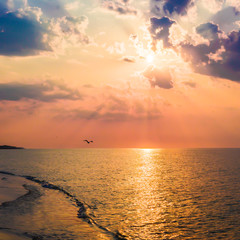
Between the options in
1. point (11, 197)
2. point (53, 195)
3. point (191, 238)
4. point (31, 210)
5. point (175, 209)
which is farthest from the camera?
point (53, 195)

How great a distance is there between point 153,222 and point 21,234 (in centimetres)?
1329

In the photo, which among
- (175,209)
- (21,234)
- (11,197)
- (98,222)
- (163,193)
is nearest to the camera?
(21,234)

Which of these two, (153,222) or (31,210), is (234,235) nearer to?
(153,222)

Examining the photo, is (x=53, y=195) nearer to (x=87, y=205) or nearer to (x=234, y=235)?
(x=87, y=205)

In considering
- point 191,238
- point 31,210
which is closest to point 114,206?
point 31,210

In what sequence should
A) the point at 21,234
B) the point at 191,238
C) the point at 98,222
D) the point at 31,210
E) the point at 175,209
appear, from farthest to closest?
the point at 175,209 < the point at 31,210 < the point at 98,222 < the point at 191,238 < the point at 21,234

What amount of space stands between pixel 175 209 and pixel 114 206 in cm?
810

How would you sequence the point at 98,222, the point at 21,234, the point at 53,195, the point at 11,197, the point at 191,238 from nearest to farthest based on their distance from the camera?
the point at 21,234 < the point at 191,238 < the point at 98,222 < the point at 11,197 < the point at 53,195

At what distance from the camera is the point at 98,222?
996 inches

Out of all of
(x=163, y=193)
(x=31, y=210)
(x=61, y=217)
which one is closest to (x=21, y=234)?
(x=61, y=217)

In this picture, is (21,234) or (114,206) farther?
(114,206)

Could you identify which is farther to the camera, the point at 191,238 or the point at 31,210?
the point at 31,210

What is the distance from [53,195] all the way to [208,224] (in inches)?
978

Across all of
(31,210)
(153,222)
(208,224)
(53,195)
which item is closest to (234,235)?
(208,224)
